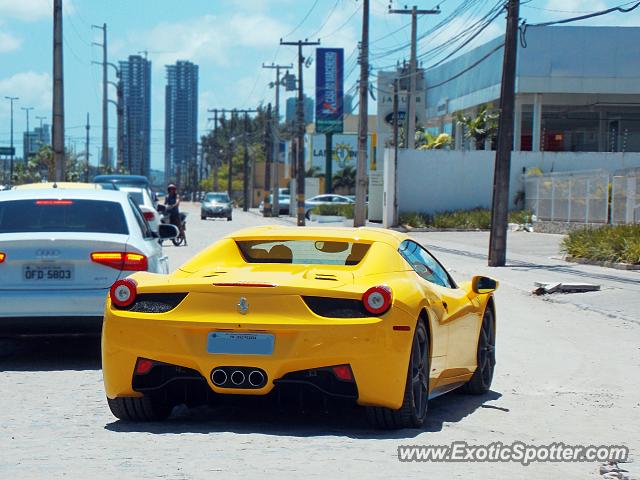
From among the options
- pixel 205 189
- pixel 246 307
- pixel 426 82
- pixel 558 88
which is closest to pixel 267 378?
pixel 246 307

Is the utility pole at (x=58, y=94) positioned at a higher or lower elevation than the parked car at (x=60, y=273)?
higher

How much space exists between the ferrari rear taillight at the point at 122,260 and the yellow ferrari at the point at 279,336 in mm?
2686

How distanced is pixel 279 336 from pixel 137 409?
118 cm

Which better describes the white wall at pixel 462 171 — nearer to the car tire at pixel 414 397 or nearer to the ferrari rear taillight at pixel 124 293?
the car tire at pixel 414 397

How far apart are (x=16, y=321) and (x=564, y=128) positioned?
63979 millimetres

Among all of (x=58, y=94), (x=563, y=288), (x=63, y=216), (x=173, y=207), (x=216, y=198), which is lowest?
(x=216, y=198)

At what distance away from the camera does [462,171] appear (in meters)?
56.5

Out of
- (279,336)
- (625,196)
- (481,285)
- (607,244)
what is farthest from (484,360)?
(625,196)

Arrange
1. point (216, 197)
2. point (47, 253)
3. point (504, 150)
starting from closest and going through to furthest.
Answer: point (47, 253) < point (504, 150) < point (216, 197)

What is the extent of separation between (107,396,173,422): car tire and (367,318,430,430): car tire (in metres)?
1.39

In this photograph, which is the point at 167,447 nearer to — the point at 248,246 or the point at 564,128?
the point at 248,246

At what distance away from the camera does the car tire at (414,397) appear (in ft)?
24.5

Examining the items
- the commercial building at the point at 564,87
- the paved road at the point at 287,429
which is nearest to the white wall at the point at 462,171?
the commercial building at the point at 564,87

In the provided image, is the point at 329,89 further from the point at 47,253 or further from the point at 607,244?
the point at 47,253
